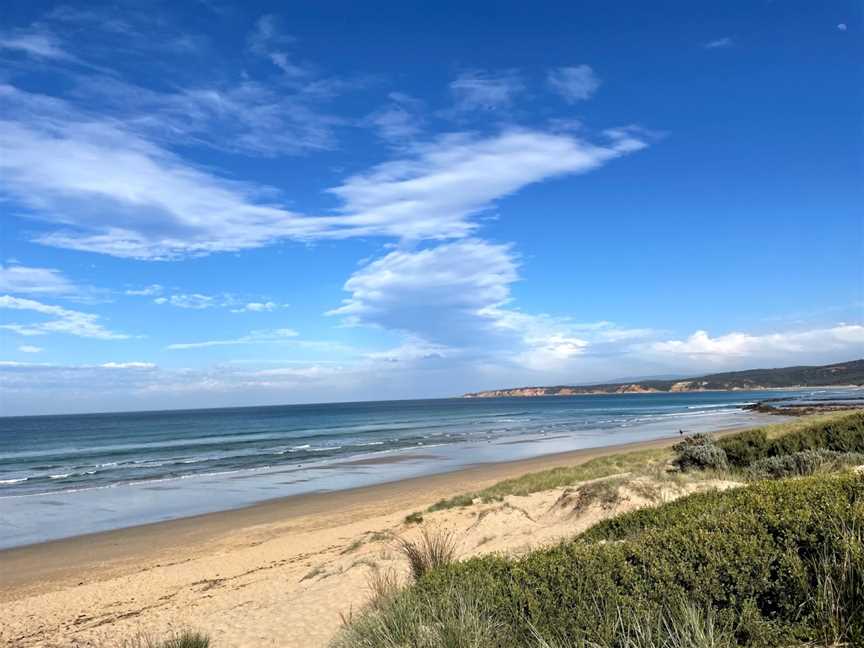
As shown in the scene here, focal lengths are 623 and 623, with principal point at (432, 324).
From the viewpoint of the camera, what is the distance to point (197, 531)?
17281mm

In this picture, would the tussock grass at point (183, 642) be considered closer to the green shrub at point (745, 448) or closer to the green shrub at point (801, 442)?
the green shrub at point (801, 442)

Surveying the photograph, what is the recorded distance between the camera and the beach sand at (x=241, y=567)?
8.59m

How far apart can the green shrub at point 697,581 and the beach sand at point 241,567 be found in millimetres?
2654

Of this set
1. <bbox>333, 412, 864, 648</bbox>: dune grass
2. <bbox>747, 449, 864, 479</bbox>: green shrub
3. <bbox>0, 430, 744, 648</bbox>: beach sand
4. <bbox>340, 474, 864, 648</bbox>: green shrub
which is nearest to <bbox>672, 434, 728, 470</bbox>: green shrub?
<bbox>747, 449, 864, 479</bbox>: green shrub

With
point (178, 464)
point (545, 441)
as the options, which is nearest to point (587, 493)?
point (178, 464)

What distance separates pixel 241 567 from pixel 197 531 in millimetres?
5483

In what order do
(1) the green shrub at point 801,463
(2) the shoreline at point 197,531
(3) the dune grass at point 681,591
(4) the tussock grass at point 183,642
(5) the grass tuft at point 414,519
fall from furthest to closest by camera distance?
(5) the grass tuft at point 414,519
(2) the shoreline at point 197,531
(1) the green shrub at point 801,463
(4) the tussock grass at point 183,642
(3) the dune grass at point 681,591

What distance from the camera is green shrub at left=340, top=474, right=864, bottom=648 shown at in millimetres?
4152

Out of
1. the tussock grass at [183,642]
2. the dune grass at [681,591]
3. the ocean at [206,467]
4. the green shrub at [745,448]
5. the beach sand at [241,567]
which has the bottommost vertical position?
the ocean at [206,467]

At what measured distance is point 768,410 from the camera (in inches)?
2422

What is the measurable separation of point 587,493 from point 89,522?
15.8 meters

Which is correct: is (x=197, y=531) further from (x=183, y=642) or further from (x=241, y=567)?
(x=183, y=642)

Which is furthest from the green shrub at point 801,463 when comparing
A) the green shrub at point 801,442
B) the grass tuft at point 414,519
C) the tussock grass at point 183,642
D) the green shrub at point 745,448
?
the tussock grass at point 183,642

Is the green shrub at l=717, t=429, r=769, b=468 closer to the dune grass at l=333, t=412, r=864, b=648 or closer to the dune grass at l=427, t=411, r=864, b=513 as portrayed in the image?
the dune grass at l=427, t=411, r=864, b=513
